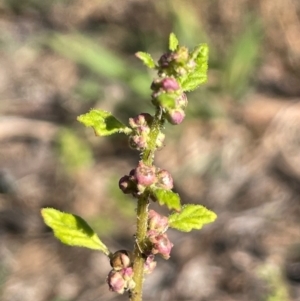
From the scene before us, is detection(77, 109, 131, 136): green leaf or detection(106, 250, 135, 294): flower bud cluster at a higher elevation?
detection(77, 109, 131, 136): green leaf

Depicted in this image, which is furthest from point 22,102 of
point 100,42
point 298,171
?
point 298,171

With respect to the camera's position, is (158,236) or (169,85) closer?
(169,85)

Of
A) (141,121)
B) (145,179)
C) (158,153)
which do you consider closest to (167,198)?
(145,179)

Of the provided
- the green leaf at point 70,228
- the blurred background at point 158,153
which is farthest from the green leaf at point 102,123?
the blurred background at point 158,153

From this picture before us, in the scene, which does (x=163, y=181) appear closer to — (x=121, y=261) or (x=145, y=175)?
(x=145, y=175)

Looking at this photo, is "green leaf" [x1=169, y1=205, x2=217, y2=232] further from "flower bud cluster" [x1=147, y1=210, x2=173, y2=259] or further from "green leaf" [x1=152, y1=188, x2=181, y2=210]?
"green leaf" [x1=152, y1=188, x2=181, y2=210]

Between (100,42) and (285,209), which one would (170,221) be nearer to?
(285,209)

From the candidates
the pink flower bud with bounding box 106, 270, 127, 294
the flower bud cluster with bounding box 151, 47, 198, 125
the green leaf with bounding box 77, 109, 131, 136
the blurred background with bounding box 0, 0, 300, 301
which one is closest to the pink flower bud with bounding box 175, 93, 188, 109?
the flower bud cluster with bounding box 151, 47, 198, 125
